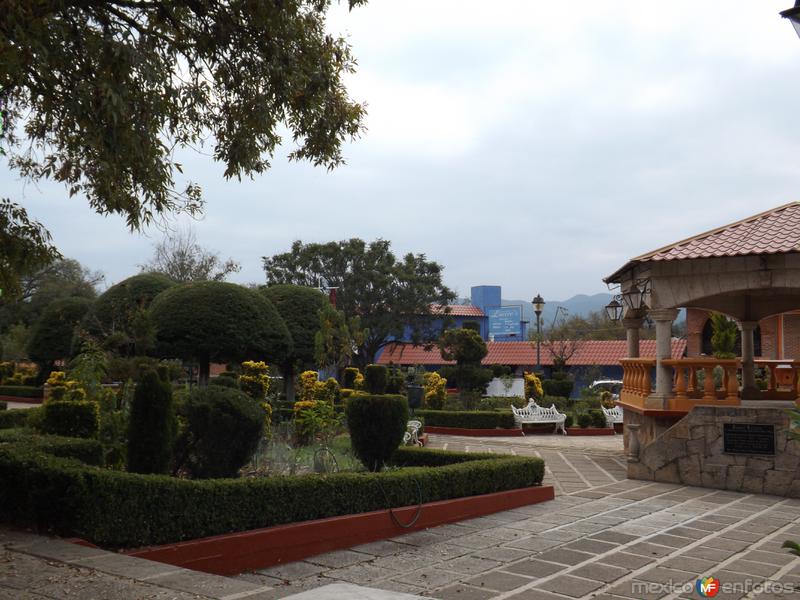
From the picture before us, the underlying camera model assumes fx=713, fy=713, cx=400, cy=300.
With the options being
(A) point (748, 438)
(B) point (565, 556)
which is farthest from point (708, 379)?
(B) point (565, 556)

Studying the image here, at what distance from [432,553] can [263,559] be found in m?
1.57

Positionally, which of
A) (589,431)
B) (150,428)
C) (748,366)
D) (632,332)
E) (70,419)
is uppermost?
(632,332)

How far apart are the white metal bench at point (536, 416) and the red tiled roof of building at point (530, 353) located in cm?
1524

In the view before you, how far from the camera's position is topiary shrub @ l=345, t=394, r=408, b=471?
907cm

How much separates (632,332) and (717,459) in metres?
4.35

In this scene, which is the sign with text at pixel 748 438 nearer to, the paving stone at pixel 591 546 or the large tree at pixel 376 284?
the paving stone at pixel 591 546

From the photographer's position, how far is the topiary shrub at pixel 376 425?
907cm

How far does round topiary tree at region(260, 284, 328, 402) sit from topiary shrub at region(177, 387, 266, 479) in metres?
16.2

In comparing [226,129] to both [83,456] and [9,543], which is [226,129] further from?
[9,543]

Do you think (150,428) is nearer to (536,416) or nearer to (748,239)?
(748,239)

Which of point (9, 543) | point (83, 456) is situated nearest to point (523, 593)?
point (9, 543)

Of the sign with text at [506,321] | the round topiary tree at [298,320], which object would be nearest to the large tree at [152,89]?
the round topiary tree at [298,320]

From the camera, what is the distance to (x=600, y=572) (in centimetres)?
595

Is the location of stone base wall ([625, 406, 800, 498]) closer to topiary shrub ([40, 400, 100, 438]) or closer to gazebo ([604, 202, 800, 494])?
gazebo ([604, 202, 800, 494])
